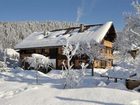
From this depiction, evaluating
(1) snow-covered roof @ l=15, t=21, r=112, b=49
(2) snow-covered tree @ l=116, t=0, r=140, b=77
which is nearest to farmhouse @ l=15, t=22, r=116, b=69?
(1) snow-covered roof @ l=15, t=21, r=112, b=49

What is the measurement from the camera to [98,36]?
52.3m

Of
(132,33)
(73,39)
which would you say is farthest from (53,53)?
(132,33)

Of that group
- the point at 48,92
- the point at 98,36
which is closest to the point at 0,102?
the point at 48,92

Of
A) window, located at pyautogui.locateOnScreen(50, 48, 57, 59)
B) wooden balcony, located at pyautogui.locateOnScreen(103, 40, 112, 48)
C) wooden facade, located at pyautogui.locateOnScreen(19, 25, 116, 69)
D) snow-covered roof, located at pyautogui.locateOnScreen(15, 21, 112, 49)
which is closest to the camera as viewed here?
snow-covered roof, located at pyautogui.locateOnScreen(15, 21, 112, 49)

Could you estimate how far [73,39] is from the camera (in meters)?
55.7

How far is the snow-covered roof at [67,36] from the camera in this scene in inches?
2115

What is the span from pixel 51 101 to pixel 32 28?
575ft

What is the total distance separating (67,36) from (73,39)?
3.12 m

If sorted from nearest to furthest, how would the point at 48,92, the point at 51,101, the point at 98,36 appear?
the point at 51,101 < the point at 48,92 < the point at 98,36

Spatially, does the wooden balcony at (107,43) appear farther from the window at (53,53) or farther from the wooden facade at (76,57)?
the window at (53,53)

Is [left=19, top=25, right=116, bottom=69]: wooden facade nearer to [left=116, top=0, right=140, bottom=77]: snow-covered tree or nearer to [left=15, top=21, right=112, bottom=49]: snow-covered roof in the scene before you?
[left=15, top=21, right=112, bottom=49]: snow-covered roof

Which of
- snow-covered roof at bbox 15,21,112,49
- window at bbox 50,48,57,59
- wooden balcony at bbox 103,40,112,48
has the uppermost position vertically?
snow-covered roof at bbox 15,21,112,49

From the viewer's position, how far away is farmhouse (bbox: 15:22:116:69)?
179ft

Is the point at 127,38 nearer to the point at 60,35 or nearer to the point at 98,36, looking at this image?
the point at 98,36
